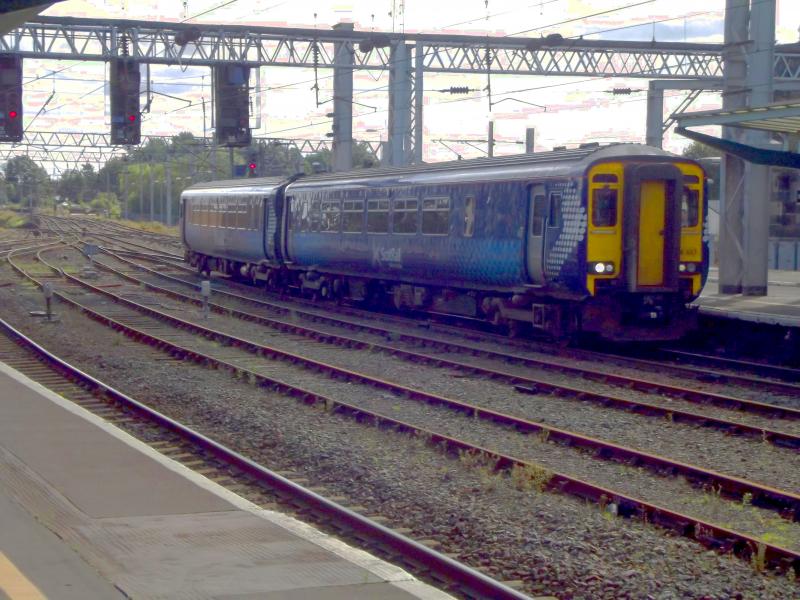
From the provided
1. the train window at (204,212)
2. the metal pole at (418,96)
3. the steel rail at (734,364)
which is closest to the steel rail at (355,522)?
the steel rail at (734,364)

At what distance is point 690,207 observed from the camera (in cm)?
1772

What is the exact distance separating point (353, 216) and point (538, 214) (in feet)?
23.3

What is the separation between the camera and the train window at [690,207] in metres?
17.7

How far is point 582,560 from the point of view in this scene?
23.0 ft

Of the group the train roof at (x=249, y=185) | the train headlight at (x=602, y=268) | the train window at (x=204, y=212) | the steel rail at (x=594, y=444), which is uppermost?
the train roof at (x=249, y=185)

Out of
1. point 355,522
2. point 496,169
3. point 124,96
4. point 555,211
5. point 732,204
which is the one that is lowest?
→ point 355,522

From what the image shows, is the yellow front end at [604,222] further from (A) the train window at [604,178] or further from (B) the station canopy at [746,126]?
(B) the station canopy at [746,126]

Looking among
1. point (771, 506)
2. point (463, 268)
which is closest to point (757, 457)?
point (771, 506)

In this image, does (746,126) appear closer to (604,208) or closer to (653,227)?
(653,227)

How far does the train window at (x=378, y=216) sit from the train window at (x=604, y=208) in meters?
6.58

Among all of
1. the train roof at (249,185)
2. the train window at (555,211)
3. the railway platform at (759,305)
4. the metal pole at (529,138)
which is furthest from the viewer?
the metal pole at (529,138)

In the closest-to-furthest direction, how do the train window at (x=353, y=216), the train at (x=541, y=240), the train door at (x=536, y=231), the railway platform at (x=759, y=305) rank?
1. the train at (x=541, y=240)
2. the train door at (x=536, y=231)
3. the railway platform at (x=759, y=305)
4. the train window at (x=353, y=216)

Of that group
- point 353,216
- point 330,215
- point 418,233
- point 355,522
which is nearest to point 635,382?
point 355,522

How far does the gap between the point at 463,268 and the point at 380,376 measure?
4.75 m
